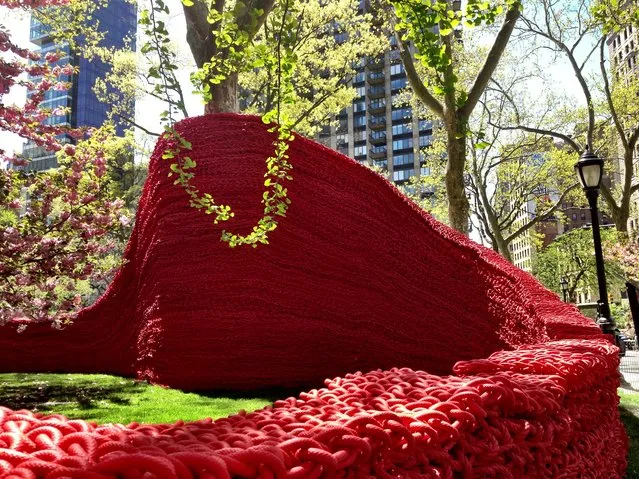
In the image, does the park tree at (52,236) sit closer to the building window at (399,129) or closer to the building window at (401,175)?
the building window at (401,175)

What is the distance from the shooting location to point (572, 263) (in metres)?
47.6

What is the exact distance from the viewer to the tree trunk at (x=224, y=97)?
6.35 metres

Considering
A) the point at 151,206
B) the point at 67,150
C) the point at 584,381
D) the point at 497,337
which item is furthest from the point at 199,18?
the point at 584,381

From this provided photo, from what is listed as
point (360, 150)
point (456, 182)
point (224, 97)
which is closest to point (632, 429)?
point (456, 182)

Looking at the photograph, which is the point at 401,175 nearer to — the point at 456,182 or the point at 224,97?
the point at 456,182

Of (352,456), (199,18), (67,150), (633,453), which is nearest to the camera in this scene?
(352,456)

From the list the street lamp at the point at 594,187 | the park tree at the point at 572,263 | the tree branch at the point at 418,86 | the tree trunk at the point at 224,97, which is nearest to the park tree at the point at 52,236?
the tree trunk at the point at 224,97

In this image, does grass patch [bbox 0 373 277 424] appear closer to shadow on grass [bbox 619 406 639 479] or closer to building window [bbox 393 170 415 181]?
shadow on grass [bbox 619 406 639 479]

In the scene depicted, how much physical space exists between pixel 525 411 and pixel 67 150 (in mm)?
6717

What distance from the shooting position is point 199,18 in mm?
6383

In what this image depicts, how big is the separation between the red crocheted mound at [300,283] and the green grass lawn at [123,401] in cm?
28

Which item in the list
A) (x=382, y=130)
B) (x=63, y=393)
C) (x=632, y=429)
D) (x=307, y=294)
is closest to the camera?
(x=307, y=294)

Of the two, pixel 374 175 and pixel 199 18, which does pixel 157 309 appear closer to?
pixel 374 175

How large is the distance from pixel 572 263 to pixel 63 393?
49862 mm
